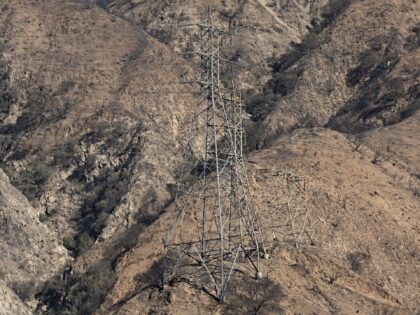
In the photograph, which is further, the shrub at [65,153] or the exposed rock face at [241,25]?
the exposed rock face at [241,25]

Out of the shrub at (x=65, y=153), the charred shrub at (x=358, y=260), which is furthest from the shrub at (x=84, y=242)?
the charred shrub at (x=358, y=260)

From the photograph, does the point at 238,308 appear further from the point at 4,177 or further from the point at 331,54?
the point at 331,54

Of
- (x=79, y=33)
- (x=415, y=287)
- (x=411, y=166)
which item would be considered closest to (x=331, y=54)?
(x=79, y=33)

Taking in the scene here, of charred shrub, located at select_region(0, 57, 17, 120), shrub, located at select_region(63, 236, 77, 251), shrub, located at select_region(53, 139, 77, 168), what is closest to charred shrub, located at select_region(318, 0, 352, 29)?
charred shrub, located at select_region(0, 57, 17, 120)

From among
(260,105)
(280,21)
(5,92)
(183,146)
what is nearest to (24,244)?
(183,146)

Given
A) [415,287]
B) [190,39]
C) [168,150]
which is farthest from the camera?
[190,39]

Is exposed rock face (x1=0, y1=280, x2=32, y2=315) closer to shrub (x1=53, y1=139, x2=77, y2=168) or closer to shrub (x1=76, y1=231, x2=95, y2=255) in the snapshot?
shrub (x1=76, y1=231, x2=95, y2=255)

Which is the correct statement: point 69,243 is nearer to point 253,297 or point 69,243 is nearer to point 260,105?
point 253,297

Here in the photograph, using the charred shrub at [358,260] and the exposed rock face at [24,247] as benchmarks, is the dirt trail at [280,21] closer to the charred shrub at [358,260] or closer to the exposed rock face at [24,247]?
the exposed rock face at [24,247]

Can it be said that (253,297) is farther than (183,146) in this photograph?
No
